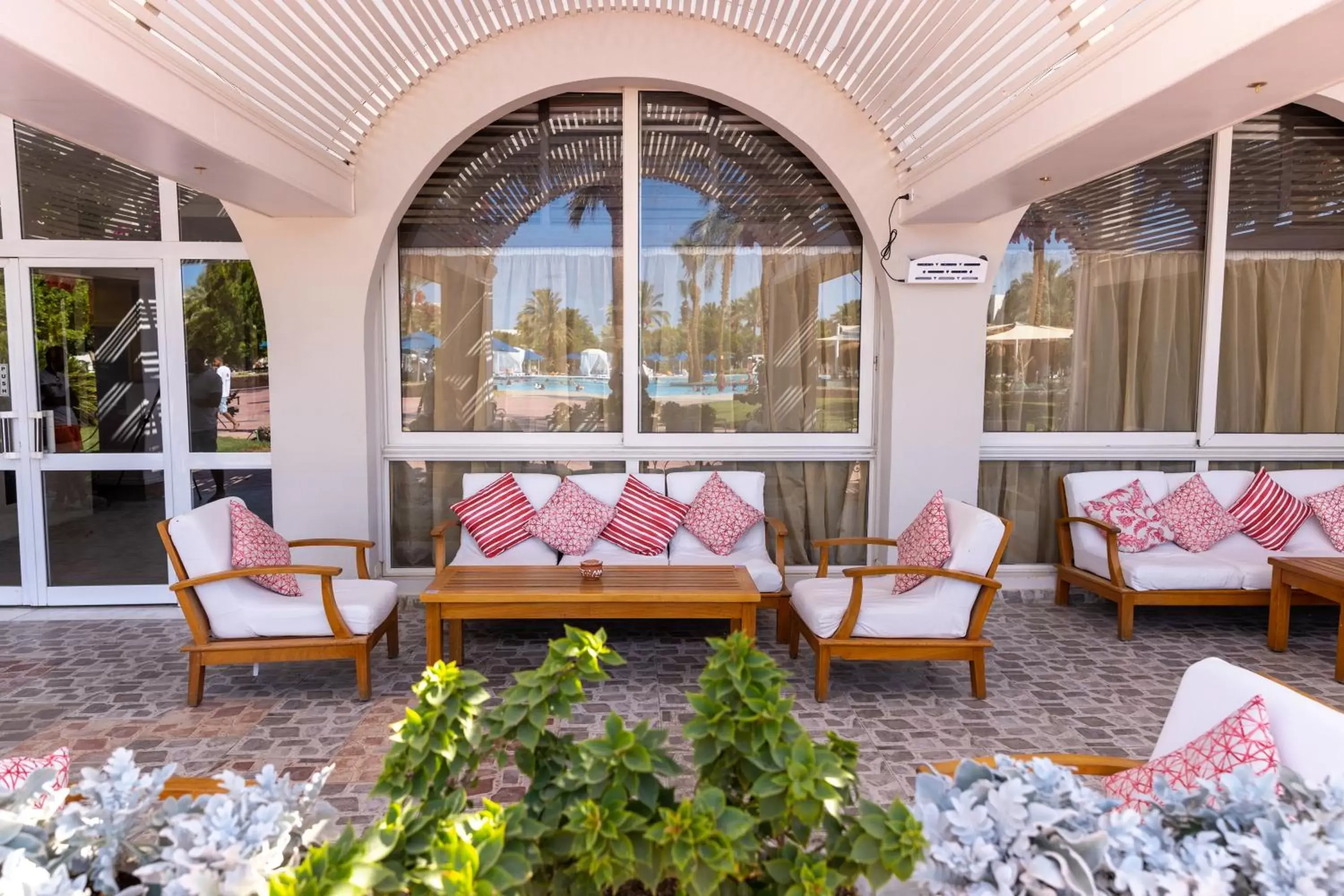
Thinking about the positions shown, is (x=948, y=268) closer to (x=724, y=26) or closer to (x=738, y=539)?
(x=724, y=26)

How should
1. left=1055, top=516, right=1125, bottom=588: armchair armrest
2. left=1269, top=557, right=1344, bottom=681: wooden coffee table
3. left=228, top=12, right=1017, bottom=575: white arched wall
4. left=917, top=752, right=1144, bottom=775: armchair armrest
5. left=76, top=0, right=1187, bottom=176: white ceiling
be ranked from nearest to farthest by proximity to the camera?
left=917, top=752, right=1144, bottom=775: armchair armrest < left=76, top=0, right=1187, bottom=176: white ceiling < left=1269, top=557, right=1344, bottom=681: wooden coffee table < left=1055, top=516, right=1125, bottom=588: armchair armrest < left=228, top=12, right=1017, bottom=575: white arched wall

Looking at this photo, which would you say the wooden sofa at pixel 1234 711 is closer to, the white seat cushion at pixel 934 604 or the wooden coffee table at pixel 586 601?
the white seat cushion at pixel 934 604

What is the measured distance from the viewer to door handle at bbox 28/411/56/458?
5992 mm

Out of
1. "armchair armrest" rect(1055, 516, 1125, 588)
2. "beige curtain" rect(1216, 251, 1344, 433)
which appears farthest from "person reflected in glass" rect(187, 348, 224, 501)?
"beige curtain" rect(1216, 251, 1344, 433)

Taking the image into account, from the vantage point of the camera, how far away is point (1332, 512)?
596cm

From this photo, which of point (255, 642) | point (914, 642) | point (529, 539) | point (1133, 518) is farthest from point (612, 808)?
point (1133, 518)

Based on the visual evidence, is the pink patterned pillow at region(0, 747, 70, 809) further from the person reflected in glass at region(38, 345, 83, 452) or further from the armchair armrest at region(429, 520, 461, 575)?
the person reflected in glass at region(38, 345, 83, 452)

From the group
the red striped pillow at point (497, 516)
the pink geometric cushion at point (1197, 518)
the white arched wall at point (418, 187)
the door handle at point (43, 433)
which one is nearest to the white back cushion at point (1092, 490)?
the pink geometric cushion at point (1197, 518)

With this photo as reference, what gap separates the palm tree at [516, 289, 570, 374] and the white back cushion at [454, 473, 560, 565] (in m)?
0.96

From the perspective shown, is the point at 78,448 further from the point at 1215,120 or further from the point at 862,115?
the point at 1215,120

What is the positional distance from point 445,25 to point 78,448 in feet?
13.1

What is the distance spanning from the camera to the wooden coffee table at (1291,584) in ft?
16.7

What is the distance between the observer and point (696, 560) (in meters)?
5.68

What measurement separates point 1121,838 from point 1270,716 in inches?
33.9
